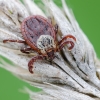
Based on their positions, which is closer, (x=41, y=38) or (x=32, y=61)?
(x=32, y=61)

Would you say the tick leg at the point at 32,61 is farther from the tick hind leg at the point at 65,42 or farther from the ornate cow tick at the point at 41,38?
the tick hind leg at the point at 65,42

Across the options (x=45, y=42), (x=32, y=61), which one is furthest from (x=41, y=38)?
(x=32, y=61)

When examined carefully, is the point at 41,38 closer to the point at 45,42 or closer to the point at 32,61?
the point at 45,42

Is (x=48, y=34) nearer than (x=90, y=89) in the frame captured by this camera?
No

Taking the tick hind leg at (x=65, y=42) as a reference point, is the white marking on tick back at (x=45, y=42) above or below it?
above

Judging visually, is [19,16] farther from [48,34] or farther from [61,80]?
[61,80]

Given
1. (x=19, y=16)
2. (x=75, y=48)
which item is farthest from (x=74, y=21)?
(x=19, y=16)

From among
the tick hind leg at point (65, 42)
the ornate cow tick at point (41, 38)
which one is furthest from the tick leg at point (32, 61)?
the tick hind leg at point (65, 42)
